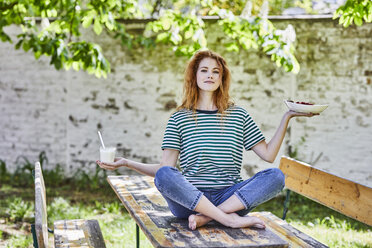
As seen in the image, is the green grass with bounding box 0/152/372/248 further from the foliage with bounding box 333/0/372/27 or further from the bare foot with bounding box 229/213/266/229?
the bare foot with bounding box 229/213/266/229

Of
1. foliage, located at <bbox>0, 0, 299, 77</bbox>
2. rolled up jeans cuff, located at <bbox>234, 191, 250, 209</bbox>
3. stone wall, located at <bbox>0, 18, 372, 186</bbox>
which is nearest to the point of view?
rolled up jeans cuff, located at <bbox>234, 191, 250, 209</bbox>

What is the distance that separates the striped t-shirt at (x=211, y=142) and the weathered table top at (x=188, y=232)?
11.3 inches

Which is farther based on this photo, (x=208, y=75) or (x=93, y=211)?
(x=93, y=211)

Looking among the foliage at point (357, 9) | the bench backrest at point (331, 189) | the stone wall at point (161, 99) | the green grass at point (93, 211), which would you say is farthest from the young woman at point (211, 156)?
the stone wall at point (161, 99)

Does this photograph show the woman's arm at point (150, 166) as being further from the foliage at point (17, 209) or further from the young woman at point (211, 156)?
the foliage at point (17, 209)

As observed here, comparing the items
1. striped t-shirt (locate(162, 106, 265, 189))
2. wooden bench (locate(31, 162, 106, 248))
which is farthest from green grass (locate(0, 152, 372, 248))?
striped t-shirt (locate(162, 106, 265, 189))

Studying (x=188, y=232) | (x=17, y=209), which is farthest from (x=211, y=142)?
(x=17, y=209)

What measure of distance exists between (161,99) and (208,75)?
10.8 feet

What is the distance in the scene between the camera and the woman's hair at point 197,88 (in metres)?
2.78

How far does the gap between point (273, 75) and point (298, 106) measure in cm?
321

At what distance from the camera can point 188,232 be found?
6.79 feet

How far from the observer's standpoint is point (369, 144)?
5.53 m

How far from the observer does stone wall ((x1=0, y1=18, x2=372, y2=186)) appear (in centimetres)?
555

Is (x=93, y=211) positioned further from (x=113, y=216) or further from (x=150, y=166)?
(x=150, y=166)
